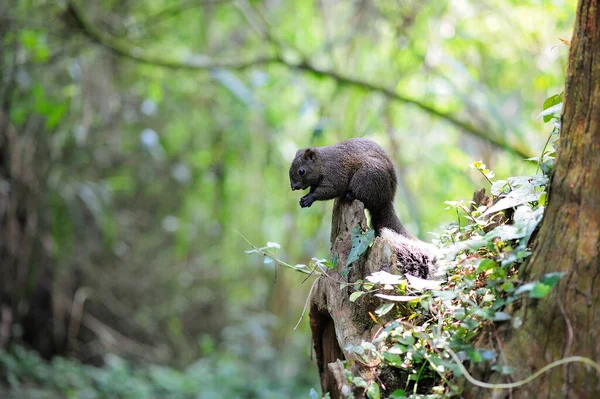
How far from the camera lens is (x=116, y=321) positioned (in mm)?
9484

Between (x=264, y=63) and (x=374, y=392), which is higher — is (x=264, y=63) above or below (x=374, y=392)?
above

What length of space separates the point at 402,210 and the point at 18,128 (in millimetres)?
4392

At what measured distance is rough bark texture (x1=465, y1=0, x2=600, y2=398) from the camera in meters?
1.83

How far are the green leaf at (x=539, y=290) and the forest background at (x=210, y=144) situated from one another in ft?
10.0

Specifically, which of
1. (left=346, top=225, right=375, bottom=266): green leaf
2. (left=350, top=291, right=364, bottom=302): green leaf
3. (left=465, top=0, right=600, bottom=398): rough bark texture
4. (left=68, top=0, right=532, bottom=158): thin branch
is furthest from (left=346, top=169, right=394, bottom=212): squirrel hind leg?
(left=68, top=0, right=532, bottom=158): thin branch

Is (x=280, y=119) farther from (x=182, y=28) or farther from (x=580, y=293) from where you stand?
(x=580, y=293)

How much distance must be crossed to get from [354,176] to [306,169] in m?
0.46

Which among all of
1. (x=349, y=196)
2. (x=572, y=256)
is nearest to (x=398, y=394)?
(x=572, y=256)

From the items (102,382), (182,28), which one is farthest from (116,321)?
(182,28)

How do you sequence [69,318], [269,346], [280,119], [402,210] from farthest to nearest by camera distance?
[269,346] → [69,318] → [280,119] → [402,210]


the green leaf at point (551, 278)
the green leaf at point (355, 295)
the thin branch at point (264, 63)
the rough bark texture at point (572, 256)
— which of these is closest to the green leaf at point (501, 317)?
the rough bark texture at point (572, 256)

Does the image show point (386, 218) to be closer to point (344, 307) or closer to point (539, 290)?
point (344, 307)

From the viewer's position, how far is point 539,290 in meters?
1.79

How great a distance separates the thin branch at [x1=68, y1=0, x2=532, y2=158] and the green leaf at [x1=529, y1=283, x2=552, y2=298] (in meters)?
3.64
